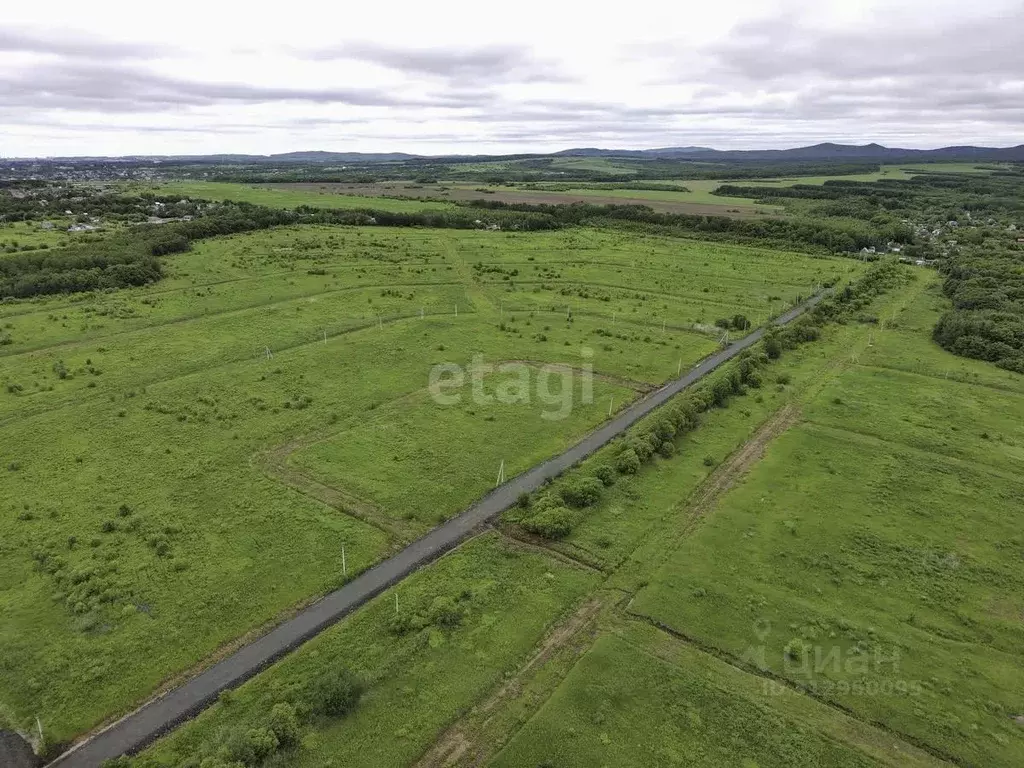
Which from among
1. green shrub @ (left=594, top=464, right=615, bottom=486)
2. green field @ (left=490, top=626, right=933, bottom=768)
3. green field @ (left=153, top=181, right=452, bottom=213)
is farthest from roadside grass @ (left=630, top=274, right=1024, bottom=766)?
green field @ (left=153, top=181, right=452, bottom=213)

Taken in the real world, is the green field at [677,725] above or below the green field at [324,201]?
below

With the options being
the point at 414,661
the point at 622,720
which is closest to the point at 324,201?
the point at 414,661

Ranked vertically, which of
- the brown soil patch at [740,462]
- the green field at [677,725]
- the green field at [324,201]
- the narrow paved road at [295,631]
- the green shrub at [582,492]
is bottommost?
the green field at [677,725]

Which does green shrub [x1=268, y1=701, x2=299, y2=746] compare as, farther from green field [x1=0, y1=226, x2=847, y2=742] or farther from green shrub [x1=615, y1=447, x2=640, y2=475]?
green shrub [x1=615, y1=447, x2=640, y2=475]

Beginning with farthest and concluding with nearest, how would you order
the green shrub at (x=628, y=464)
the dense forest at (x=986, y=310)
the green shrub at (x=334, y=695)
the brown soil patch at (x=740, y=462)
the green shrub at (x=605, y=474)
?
the dense forest at (x=986, y=310)
the green shrub at (x=628, y=464)
the green shrub at (x=605, y=474)
the brown soil patch at (x=740, y=462)
the green shrub at (x=334, y=695)

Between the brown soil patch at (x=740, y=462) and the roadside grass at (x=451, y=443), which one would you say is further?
the brown soil patch at (x=740, y=462)

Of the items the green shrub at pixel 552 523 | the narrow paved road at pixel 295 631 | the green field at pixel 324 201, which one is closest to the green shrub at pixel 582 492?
the green shrub at pixel 552 523

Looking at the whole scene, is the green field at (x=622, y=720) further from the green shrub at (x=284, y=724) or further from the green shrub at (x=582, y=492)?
the green shrub at (x=582, y=492)
